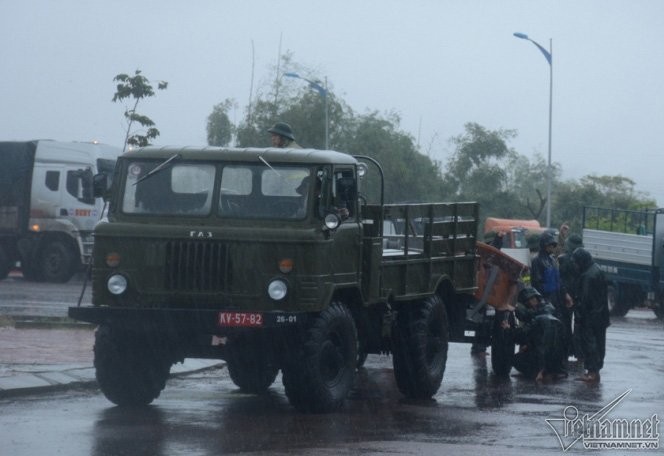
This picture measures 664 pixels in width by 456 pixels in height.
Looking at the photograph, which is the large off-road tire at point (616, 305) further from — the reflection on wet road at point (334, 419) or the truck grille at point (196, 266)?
the truck grille at point (196, 266)

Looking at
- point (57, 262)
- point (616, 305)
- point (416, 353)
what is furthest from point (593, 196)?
point (416, 353)

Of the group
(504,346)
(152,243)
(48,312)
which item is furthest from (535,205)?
(152,243)

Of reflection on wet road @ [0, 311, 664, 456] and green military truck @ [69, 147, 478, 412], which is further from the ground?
green military truck @ [69, 147, 478, 412]

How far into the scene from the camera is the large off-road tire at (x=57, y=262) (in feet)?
103

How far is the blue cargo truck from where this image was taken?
29234 mm

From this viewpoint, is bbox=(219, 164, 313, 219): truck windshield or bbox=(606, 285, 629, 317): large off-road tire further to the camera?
bbox=(606, 285, 629, 317): large off-road tire

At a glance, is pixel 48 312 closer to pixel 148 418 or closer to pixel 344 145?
pixel 148 418

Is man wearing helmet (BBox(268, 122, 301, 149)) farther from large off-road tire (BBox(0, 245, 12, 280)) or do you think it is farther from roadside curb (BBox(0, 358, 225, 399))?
large off-road tire (BBox(0, 245, 12, 280))

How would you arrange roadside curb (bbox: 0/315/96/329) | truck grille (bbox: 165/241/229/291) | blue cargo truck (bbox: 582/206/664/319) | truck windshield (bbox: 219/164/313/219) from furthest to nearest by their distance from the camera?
blue cargo truck (bbox: 582/206/664/319), roadside curb (bbox: 0/315/96/329), truck windshield (bbox: 219/164/313/219), truck grille (bbox: 165/241/229/291)

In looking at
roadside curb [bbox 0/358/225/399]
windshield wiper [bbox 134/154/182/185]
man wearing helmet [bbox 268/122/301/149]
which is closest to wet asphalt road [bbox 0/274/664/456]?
roadside curb [bbox 0/358/225/399]

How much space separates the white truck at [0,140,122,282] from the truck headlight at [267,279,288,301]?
20.5m

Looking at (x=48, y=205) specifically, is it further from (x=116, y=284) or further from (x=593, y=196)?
(x=593, y=196)

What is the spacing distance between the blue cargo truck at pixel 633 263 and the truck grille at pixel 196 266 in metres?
19.1

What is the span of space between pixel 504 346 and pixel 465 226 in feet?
5.43
